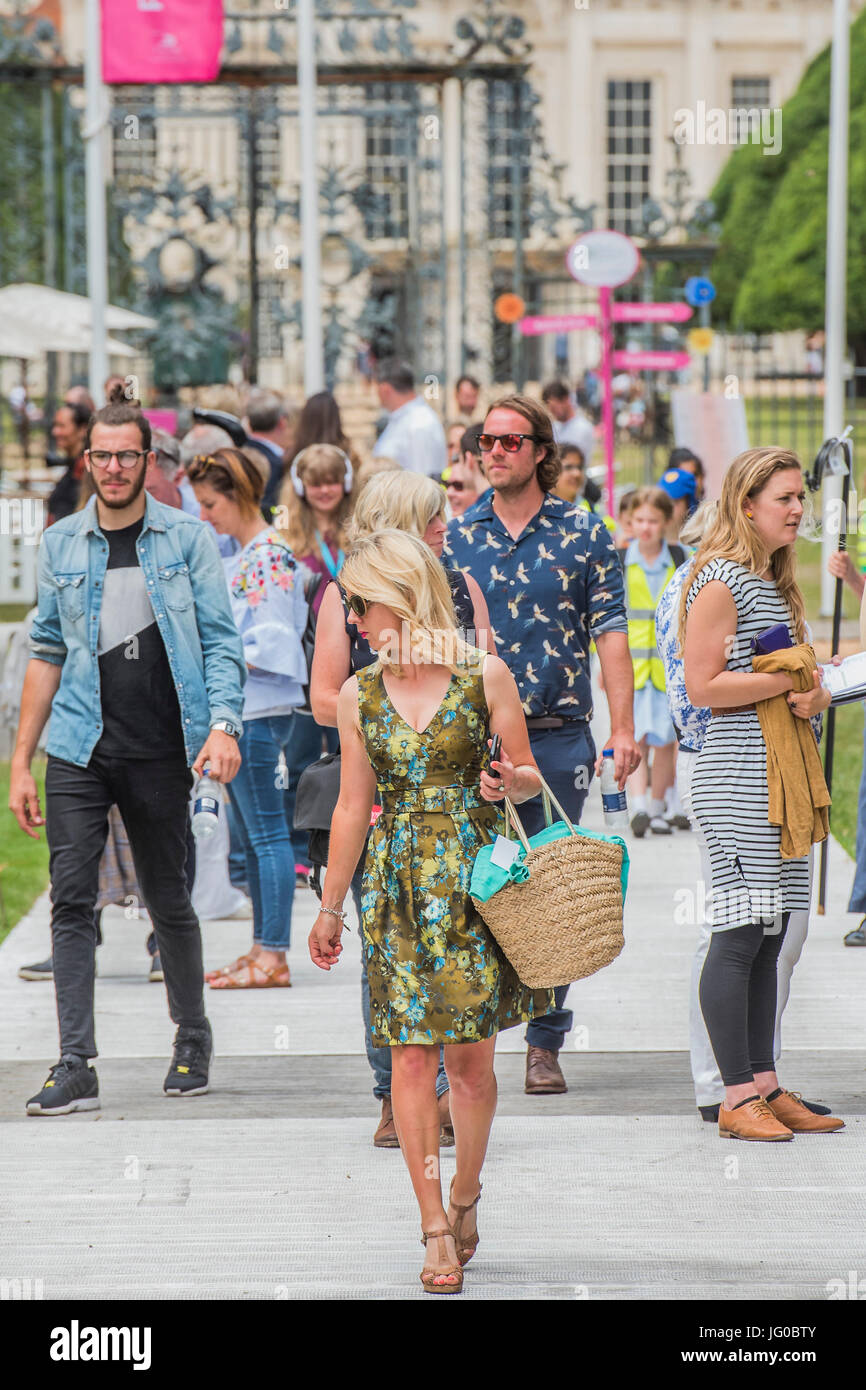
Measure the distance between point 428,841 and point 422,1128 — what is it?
593 millimetres

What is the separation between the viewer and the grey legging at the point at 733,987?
16.4ft

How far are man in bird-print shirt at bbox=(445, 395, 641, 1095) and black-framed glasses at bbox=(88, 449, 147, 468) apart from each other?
919 mm

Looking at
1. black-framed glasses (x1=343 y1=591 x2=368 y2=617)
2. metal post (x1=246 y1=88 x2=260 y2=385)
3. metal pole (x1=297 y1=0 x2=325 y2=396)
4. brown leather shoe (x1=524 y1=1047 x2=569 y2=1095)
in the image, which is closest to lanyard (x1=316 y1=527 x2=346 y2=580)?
brown leather shoe (x1=524 y1=1047 x2=569 y2=1095)

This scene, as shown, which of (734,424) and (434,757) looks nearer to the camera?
(434,757)

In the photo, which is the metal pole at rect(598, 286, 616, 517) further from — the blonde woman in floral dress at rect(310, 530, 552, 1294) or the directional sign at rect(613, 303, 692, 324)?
the blonde woman in floral dress at rect(310, 530, 552, 1294)

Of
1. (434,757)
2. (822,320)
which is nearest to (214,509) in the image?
(434,757)

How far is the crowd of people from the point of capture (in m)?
4.04

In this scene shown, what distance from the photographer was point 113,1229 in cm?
444

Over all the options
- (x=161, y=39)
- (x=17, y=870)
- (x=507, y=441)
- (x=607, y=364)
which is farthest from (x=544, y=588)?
(x=161, y=39)

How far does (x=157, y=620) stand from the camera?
213 inches

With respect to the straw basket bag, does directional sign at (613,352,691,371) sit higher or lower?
higher

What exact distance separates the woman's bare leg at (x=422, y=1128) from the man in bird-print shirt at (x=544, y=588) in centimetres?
141

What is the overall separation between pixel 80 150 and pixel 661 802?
59.8 feet

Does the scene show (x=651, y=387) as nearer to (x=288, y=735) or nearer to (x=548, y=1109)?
(x=288, y=735)
